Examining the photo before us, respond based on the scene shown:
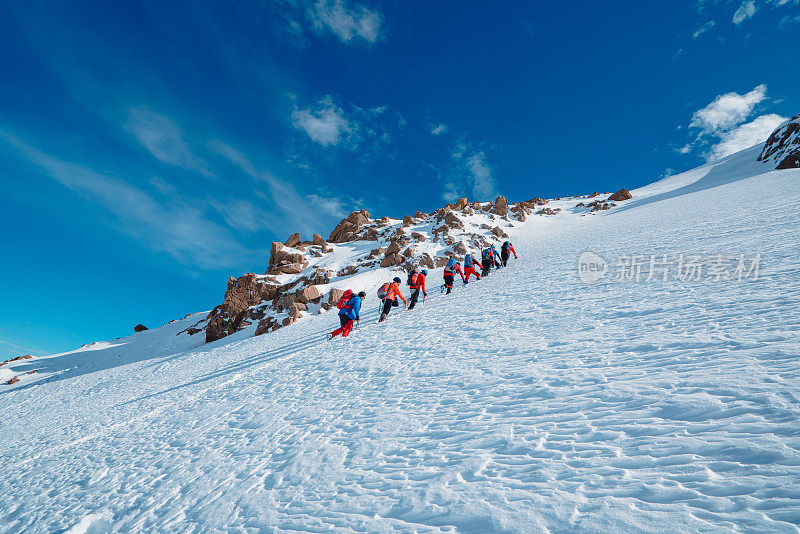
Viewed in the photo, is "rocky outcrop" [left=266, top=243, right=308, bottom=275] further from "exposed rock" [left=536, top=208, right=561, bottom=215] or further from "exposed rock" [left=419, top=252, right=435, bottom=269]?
"exposed rock" [left=536, top=208, right=561, bottom=215]

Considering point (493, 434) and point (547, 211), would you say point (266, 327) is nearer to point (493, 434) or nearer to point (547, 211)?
point (493, 434)

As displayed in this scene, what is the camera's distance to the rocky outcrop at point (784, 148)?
35.4 metres

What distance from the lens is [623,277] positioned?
1066cm

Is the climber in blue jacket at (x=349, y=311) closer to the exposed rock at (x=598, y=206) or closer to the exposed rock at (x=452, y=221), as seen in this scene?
the exposed rock at (x=452, y=221)

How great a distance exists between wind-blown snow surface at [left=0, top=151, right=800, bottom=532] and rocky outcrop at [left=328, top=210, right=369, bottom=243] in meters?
Answer: 35.8

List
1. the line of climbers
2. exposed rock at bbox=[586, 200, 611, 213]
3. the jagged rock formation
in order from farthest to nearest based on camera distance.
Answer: exposed rock at bbox=[586, 200, 611, 213]
the jagged rock formation
the line of climbers

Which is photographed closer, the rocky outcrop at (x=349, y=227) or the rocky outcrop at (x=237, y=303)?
the rocky outcrop at (x=237, y=303)

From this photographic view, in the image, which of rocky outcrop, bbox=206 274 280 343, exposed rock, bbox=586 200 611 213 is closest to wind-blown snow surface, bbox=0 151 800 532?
rocky outcrop, bbox=206 274 280 343

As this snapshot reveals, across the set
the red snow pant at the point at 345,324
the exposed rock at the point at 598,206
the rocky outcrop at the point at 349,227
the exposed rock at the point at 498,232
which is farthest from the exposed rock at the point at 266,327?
the exposed rock at the point at 598,206

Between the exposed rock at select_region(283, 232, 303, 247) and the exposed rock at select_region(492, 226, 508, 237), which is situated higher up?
the exposed rock at select_region(283, 232, 303, 247)

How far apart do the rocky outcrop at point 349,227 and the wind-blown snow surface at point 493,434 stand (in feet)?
118

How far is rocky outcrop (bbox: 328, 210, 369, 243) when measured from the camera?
148ft

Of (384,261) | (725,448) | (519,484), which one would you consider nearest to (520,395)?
(519,484)

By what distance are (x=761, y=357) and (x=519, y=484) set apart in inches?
148
